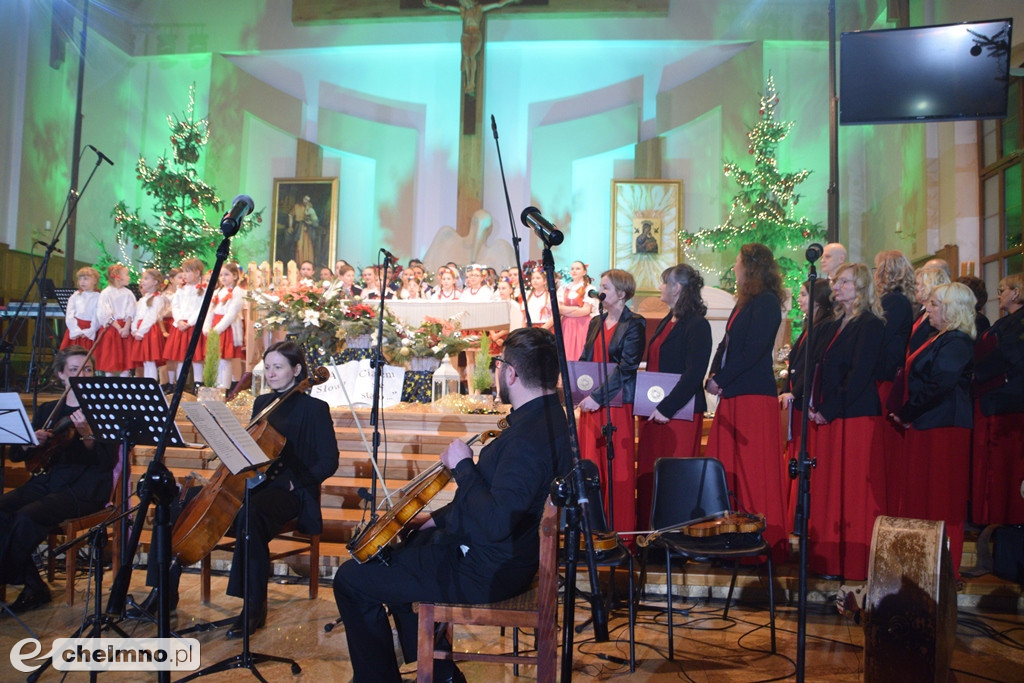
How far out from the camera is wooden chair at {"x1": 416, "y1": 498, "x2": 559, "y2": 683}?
8.93 feet

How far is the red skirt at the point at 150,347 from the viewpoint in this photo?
32.2ft

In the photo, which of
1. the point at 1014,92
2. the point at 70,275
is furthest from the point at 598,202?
the point at 70,275

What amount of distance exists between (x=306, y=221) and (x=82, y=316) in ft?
21.6

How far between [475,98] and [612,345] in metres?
11.2

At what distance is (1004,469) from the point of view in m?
5.18

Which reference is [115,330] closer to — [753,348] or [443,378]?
[443,378]

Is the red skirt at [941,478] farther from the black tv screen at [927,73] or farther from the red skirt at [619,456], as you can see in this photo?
the black tv screen at [927,73]

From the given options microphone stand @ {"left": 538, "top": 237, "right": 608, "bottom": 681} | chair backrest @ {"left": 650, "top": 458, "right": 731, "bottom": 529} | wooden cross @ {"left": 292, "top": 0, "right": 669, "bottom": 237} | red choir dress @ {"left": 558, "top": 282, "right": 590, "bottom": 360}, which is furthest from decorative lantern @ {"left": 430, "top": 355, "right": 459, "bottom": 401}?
wooden cross @ {"left": 292, "top": 0, "right": 669, "bottom": 237}

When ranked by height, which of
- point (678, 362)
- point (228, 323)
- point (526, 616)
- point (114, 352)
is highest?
point (228, 323)

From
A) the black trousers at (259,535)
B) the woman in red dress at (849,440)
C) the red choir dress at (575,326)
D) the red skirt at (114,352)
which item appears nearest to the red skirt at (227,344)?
the red skirt at (114,352)

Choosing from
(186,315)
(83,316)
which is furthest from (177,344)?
(83,316)

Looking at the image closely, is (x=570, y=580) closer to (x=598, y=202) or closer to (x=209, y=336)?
(x=209, y=336)

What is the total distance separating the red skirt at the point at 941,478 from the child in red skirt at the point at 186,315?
780 cm

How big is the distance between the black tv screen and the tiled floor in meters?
3.21
